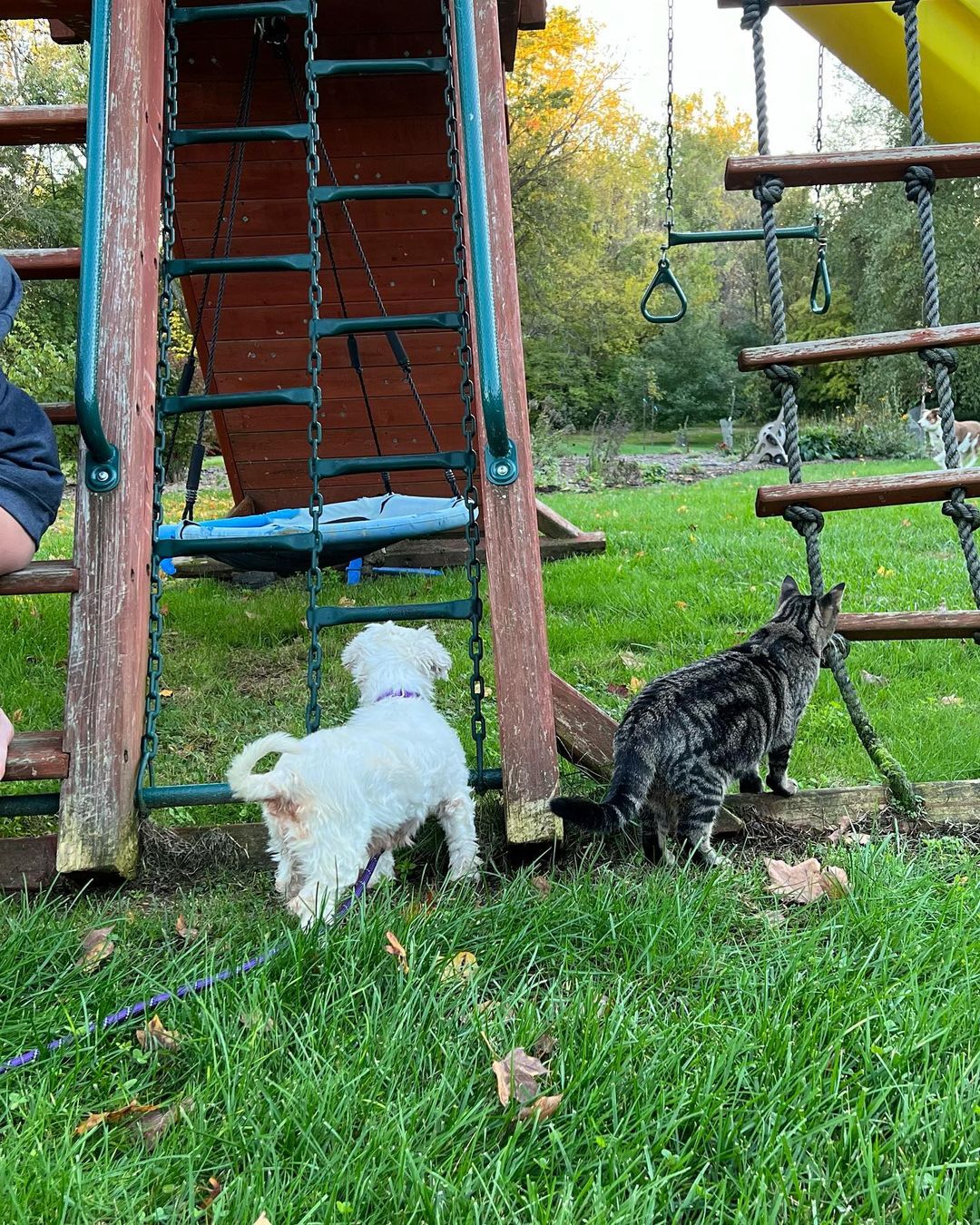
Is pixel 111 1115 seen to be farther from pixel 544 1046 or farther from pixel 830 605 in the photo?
pixel 830 605

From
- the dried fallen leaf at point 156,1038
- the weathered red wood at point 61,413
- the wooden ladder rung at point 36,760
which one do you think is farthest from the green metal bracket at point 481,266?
the dried fallen leaf at point 156,1038

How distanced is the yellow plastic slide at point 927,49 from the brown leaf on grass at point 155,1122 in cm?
411

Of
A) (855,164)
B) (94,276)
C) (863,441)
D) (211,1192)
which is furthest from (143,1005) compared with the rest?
(863,441)

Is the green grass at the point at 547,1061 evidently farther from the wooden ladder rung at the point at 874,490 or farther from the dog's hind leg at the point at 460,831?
the wooden ladder rung at the point at 874,490

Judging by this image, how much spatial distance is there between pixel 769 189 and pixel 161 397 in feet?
6.78

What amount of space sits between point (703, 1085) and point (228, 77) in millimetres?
5521

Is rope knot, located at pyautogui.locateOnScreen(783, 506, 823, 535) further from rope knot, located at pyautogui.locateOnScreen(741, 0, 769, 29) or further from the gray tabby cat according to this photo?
rope knot, located at pyautogui.locateOnScreen(741, 0, 769, 29)

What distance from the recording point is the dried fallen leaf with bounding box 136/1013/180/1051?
1.86 m

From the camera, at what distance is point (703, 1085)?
66.6 inches

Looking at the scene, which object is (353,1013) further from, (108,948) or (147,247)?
(147,247)

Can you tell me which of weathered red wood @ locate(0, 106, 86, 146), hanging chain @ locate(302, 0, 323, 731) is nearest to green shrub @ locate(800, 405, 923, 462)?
hanging chain @ locate(302, 0, 323, 731)

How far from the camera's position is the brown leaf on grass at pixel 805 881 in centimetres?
243

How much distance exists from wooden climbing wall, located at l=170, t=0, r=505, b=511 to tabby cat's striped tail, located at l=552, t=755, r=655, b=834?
3.65 meters

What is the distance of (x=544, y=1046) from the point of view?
1840mm
